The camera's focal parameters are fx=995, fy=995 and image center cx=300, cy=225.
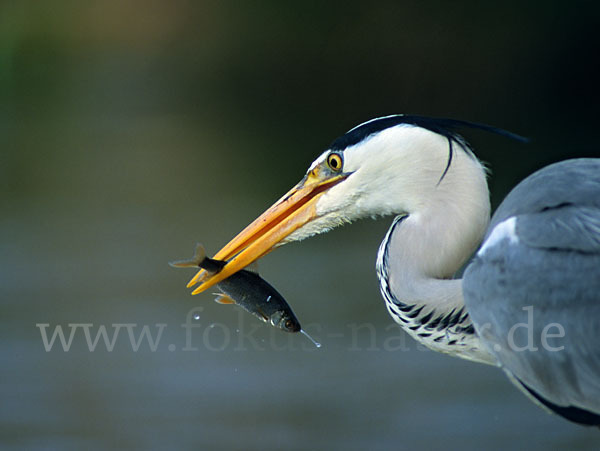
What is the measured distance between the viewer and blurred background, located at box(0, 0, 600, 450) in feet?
14.0

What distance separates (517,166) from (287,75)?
6.24 meters

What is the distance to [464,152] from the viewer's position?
2.84m

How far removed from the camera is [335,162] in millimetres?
2961

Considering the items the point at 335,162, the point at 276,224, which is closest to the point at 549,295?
the point at 335,162

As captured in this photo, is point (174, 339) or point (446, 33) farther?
point (446, 33)

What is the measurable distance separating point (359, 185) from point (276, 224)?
12.0 inches

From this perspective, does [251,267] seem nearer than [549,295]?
No

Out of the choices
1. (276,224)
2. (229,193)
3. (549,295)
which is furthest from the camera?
(229,193)

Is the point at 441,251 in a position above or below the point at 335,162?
below

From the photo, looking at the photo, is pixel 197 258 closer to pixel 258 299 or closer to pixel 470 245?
pixel 258 299

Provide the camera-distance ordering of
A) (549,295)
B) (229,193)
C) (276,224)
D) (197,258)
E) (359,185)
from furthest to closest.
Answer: (229,193) < (276,224) < (359,185) < (197,258) < (549,295)

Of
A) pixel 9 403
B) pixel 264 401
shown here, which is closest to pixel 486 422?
pixel 264 401

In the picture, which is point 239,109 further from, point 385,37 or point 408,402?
point 408,402

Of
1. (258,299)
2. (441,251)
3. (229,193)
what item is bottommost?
(229,193)
